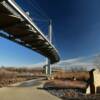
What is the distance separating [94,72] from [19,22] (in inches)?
323

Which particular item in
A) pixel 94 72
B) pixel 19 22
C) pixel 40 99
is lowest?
pixel 40 99

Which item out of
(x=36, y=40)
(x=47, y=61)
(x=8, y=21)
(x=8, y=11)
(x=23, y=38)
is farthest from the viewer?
(x=47, y=61)

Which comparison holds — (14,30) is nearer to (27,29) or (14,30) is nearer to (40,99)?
(27,29)

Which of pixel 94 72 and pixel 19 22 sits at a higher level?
pixel 19 22

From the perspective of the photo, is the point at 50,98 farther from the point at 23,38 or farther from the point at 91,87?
the point at 23,38

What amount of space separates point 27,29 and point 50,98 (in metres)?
10.4

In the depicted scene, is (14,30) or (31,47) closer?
(14,30)

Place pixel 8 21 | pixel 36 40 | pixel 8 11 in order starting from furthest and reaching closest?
pixel 36 40, pixel 8 21, pixel 8 11

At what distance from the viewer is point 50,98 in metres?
25.3

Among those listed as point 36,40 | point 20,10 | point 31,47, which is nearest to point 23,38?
point 36,40

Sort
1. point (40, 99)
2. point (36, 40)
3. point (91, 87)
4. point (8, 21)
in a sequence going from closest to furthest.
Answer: point (40, 99), point (8, 21), point (91, 87), point (36, 40)

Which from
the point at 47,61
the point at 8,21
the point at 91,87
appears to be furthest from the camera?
the point at 47,61

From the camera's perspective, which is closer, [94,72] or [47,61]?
[94,72]

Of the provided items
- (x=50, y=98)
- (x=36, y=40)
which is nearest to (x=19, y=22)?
(x=50, y=98)
